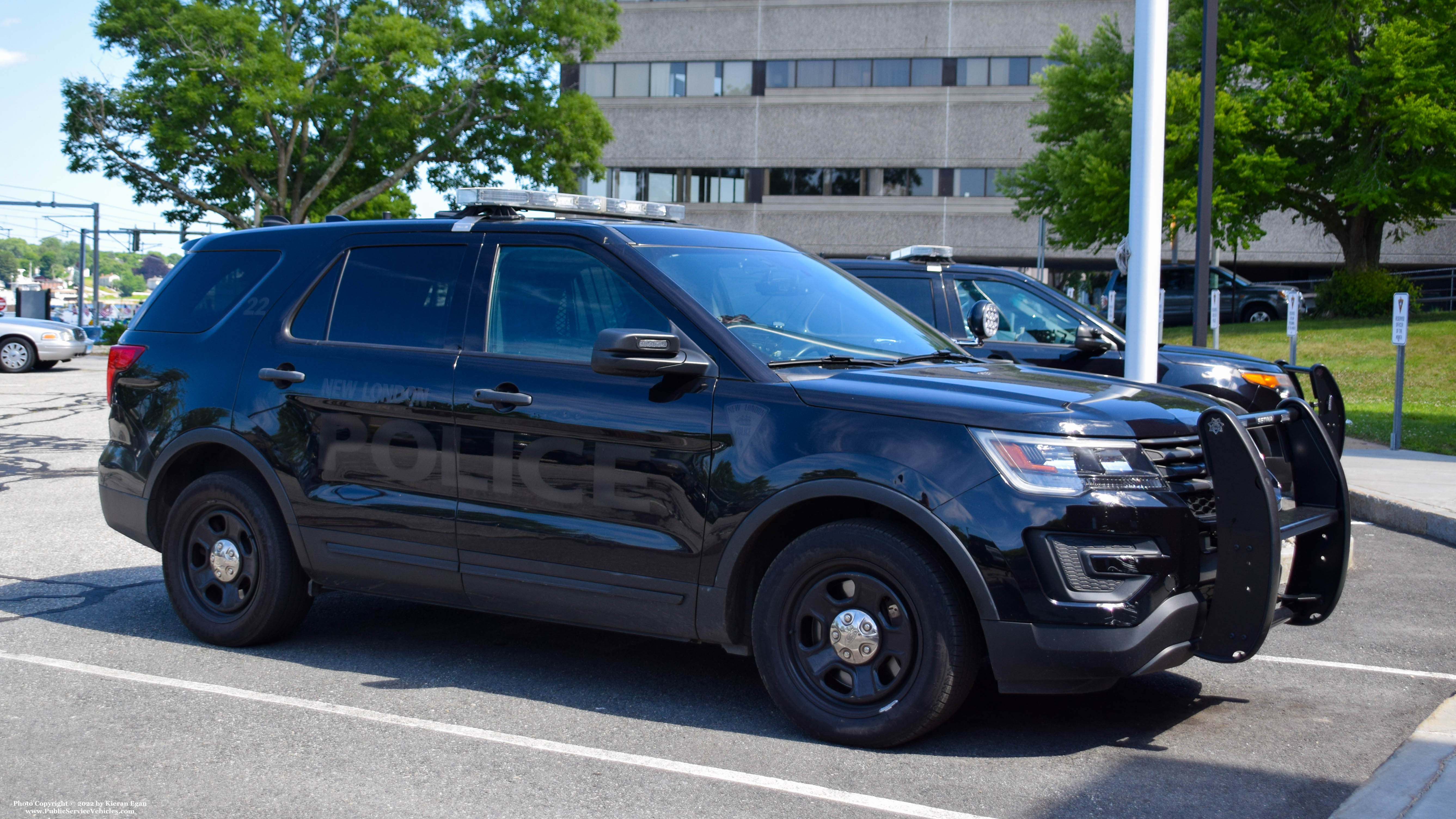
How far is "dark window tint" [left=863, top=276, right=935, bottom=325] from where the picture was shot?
977 centimetres

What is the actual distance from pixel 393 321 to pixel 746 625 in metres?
2.03

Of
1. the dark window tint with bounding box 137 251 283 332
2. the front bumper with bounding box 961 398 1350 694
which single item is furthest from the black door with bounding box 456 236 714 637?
the dark window tint with bounding box 137 251 283 332

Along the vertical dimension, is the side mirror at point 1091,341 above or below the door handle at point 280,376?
above

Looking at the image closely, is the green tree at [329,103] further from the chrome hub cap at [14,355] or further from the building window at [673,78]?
the building window at [673,78]

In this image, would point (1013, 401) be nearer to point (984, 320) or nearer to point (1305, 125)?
point (984, 320)

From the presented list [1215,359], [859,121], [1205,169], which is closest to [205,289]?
[1215,359]

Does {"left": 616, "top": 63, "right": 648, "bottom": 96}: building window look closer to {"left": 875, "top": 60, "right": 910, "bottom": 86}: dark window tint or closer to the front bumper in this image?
{"left": 875, "top": 60, "right": 910, "bottom": 86}: dark window tint

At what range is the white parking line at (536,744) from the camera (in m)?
3.89

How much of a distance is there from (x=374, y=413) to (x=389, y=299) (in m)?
0.53

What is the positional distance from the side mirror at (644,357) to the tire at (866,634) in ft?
2.45

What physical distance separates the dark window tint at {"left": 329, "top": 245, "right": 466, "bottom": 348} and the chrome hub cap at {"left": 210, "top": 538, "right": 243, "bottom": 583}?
3.42 ft

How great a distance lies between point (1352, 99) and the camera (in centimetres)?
3047

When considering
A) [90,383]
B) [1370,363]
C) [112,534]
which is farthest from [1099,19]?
[112,534]

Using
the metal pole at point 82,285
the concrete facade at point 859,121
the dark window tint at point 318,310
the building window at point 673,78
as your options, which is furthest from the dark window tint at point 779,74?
A: the dark window tint at point 318,310
